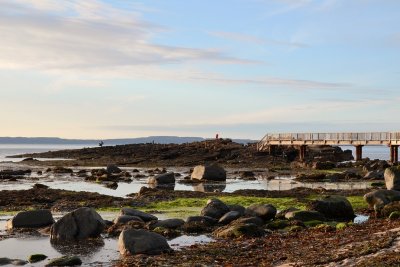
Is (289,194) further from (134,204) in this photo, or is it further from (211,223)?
(211,223)

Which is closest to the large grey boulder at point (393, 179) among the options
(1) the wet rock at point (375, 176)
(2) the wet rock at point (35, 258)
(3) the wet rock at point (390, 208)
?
(3) the wet rock at point (390, 208)

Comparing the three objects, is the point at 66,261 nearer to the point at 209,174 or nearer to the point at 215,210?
the point at 215,210

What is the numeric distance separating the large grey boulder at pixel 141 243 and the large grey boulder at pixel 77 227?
3280 mm

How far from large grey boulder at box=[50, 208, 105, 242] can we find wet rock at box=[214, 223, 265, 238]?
4733 millimetres

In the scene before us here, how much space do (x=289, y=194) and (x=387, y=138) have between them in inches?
1468

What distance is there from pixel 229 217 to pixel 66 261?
9.67m

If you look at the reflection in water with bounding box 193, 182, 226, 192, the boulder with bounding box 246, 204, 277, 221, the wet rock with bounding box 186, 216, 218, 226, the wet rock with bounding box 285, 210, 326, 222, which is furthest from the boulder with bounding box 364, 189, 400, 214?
the reflection in water with bounding box 193, 182, 226, 192

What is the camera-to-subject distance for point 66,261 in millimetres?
17797

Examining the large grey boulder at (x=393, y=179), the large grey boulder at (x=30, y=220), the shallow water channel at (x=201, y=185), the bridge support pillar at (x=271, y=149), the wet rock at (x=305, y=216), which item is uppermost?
the bridge support pillar at (x=271, y=149)

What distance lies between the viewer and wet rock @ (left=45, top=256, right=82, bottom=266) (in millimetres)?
17712

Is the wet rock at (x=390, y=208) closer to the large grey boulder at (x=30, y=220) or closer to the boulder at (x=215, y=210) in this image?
the boulder at (x=215, y=210)

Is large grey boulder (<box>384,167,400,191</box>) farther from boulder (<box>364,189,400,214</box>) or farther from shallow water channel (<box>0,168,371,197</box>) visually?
boulder (<box>364,189,400,214</box>)

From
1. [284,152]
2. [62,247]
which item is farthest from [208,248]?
[284,152]

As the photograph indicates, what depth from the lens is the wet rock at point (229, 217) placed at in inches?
1011
